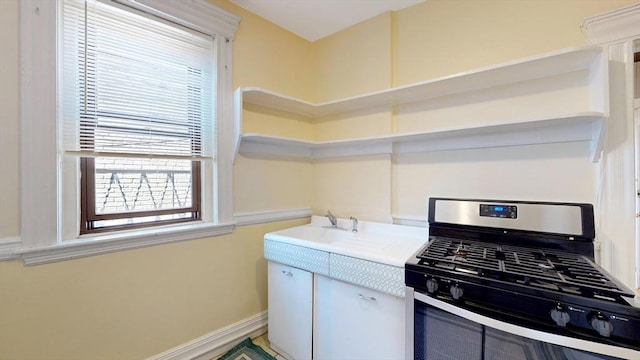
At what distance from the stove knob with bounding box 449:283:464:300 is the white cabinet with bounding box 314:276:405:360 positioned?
29 cm

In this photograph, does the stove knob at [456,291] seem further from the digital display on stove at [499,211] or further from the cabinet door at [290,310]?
the cabinet door at [290,310]

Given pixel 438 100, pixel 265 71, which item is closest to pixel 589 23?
pixel 438 100

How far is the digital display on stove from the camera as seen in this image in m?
1.55

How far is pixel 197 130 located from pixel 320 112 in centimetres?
106

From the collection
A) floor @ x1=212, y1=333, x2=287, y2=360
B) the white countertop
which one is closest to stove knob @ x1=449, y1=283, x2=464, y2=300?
the white countertop

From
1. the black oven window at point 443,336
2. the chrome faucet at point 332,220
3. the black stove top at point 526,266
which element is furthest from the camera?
the chrome faucet at point 332,220

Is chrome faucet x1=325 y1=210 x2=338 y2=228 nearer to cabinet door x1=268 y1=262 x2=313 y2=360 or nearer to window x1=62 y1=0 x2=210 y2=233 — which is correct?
cabinet door x1=268 y1=262 x2=313 y2=360

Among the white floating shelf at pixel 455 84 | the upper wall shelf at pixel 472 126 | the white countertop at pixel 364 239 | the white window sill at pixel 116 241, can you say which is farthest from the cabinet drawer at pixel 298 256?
the white floating shelf at pixel 455 84

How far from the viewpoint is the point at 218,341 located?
1951 millimetres

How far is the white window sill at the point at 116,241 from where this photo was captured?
Result: 1.32 metres

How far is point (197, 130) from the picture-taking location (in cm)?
191

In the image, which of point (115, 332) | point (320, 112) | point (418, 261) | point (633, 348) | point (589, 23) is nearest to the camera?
point (633, 348)

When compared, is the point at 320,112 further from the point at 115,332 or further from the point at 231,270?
the point at 115,332

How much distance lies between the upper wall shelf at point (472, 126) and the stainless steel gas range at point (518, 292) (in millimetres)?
401
